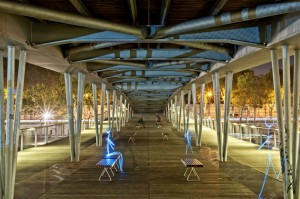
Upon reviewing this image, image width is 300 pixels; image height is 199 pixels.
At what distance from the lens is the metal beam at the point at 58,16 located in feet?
23.3

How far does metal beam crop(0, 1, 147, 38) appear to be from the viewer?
7.09 m

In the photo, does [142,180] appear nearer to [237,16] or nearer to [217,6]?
[217,6]

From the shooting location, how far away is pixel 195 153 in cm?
1770

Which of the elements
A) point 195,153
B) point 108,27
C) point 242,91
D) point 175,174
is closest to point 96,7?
point 108,27

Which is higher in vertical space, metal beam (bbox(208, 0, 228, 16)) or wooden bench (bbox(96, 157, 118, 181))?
metal beam (bbox(208, 0, 228, 16))

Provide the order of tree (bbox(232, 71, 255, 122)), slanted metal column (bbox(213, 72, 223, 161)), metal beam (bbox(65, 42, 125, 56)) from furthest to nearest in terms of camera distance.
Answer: tree (bbox(232, 71, 255, 122)) < slanted metal column (bbox(213, 72, 223, 161)) < metal beam (bbox(65, 42, 125, 56))

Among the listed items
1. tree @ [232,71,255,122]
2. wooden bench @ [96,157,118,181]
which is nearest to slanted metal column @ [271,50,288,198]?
wooden bench @ [96,157,118,181]

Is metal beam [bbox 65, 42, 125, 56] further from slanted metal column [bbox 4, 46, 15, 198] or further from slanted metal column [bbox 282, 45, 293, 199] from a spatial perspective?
slanted metal column [bbox 282, 45, 293, 199]

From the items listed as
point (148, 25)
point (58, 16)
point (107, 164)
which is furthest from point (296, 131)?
point (58, 16)

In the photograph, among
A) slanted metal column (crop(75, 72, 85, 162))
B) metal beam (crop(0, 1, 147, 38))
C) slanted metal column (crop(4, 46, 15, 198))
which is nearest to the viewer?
metal beam (crop(0, 1, 147, 38))

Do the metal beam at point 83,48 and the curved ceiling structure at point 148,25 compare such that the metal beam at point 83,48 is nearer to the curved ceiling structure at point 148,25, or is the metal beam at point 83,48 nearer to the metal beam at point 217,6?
the curved ceiling structure at point 148,25

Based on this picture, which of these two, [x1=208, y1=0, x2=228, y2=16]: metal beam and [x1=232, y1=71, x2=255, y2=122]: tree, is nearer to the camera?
[x1=208, y1=0, x2=228, y2=16]: metal beam

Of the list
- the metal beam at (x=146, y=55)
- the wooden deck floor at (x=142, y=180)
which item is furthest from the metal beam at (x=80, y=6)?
the wooden deck floor at (x=142, y=180)

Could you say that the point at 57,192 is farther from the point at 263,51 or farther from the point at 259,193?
the point at 263,51
